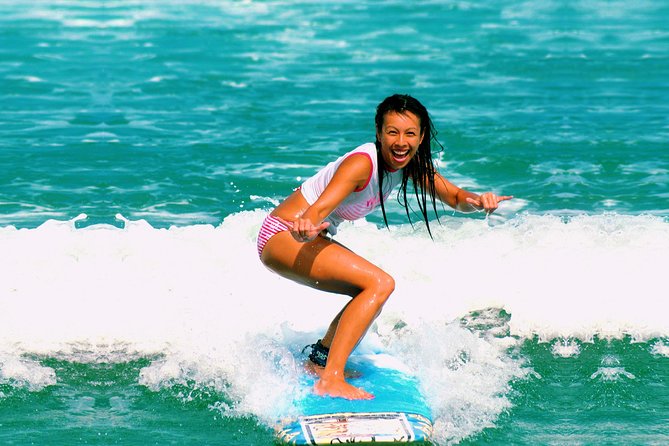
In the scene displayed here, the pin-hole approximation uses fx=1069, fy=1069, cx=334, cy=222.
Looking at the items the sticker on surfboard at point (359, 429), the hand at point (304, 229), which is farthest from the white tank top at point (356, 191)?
the sticker on surfboard at point (359, 429)

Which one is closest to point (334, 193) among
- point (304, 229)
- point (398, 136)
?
point (304, 229)

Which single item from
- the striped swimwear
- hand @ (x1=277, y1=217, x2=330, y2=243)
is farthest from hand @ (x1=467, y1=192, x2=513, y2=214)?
the striped swimwear

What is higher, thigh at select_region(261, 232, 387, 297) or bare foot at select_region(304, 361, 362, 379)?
thigh at select_region(261, 232, 387, 297)

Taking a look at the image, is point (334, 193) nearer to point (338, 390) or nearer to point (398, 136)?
point (398, 136)

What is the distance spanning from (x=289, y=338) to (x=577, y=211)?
4678mm

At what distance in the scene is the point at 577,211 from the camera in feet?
33.9

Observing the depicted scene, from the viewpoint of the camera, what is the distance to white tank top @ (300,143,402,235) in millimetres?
5434

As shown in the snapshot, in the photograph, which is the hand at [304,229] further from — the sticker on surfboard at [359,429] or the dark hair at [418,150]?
the sticker on surfboard at [359,429]

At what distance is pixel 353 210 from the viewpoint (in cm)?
Result: 560

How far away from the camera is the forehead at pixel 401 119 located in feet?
17.7

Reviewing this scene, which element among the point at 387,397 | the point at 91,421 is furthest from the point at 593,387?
the point at 91,421

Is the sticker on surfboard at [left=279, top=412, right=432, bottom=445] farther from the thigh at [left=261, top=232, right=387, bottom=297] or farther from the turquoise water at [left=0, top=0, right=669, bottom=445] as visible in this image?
the thigh at [left=261, top=232, right=387, bottom=297]

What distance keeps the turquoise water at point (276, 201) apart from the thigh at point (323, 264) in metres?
0.66

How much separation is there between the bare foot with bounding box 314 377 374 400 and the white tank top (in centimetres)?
83
